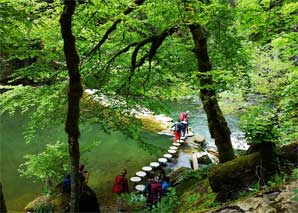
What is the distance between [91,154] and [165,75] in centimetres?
797

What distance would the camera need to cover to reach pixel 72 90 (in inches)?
175

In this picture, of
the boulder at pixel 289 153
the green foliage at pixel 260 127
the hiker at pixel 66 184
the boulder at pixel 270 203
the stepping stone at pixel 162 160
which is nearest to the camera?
the boulder at pixel 270 203

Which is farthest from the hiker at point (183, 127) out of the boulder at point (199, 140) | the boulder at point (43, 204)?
the boulder at point (43, 204)

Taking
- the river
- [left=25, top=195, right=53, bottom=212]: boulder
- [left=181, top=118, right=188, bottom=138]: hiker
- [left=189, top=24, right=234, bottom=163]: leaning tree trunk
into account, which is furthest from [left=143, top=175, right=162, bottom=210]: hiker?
[left=181, top=118, right=188, bottom=138]: hiker

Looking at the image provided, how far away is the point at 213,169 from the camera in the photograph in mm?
7902

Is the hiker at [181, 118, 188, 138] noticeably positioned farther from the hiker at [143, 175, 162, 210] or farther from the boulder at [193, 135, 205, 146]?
the hiker at [143, 175, 162, 210]

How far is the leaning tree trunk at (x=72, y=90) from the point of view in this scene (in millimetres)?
4077

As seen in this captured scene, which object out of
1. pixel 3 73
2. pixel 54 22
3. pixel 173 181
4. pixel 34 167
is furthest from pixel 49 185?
pixel 3 73

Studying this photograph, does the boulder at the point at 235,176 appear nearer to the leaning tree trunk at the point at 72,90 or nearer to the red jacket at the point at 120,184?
the red jacket at the point at 120,184

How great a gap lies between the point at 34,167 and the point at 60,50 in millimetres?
3713

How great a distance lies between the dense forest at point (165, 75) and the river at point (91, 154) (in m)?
1.26

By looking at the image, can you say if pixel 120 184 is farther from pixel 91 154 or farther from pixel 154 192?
pixel 91 154

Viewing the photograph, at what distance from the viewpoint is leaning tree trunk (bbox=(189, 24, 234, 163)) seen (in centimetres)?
869

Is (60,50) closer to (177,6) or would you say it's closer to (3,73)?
(177,6)
